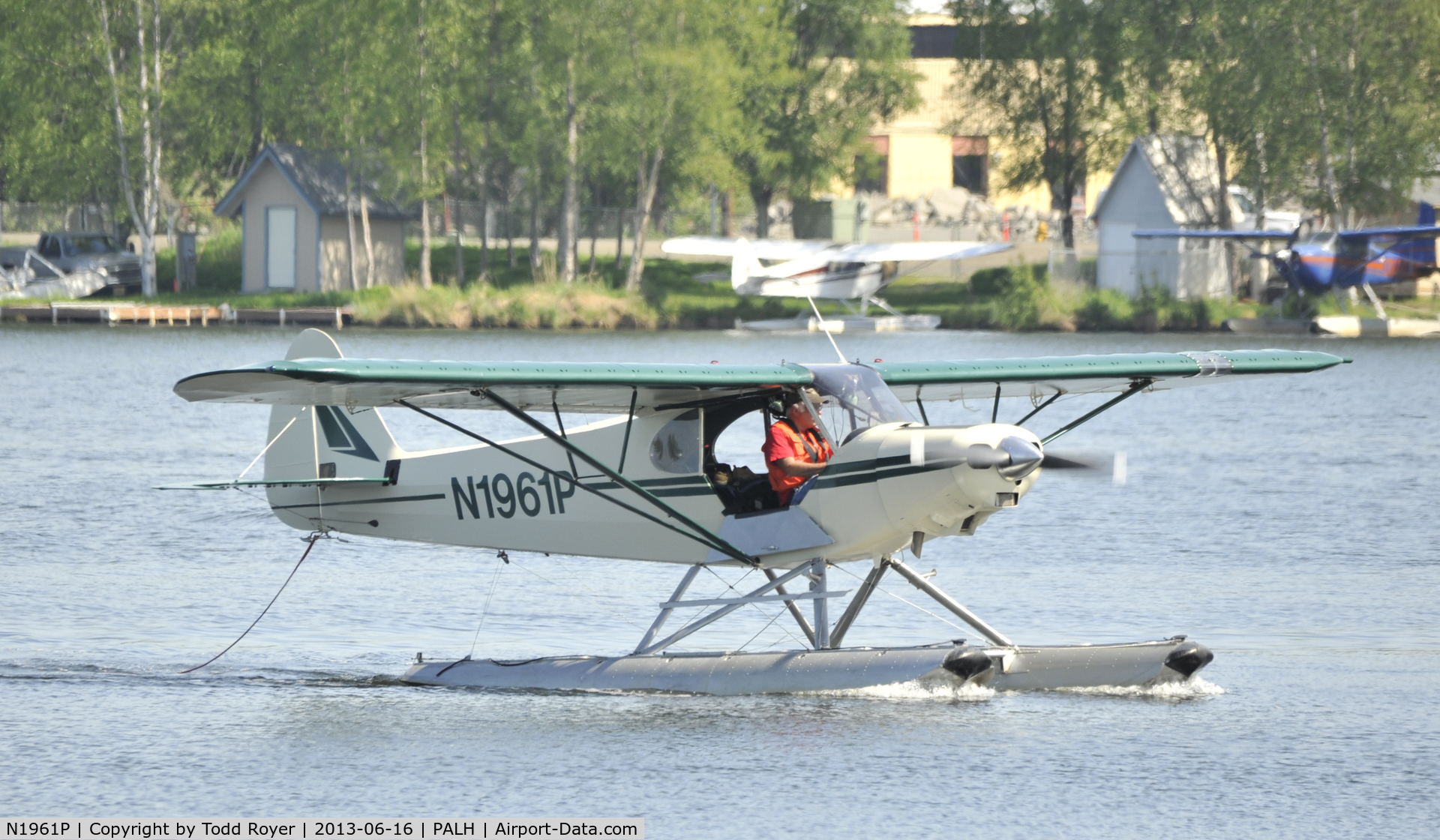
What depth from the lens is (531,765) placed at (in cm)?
957

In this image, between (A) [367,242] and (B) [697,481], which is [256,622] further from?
(A) [367,242]

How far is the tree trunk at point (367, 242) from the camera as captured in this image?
53.3m

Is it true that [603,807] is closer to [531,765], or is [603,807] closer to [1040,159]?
[531,765]

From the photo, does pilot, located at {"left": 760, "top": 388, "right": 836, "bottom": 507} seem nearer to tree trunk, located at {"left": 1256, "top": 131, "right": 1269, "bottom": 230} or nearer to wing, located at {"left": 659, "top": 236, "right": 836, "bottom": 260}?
wing, located at {"left": 659, "top": 236, "right": 836, "bottom": 260}

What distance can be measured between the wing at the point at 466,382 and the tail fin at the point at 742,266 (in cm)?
3925

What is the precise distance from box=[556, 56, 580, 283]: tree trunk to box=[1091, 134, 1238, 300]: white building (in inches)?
640

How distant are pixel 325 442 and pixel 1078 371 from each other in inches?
203

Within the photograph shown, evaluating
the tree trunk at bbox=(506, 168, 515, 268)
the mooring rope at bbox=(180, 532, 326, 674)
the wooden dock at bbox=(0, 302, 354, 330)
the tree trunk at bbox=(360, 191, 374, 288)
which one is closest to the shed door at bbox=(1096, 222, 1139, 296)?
the tree trunk at bbox=(506, 168, 515, 268)

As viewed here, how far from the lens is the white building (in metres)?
52.0

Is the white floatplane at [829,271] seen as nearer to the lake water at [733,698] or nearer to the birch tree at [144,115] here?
the birch tree at [144,115]

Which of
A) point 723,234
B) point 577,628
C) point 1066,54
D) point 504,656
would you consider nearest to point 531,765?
point 504,656

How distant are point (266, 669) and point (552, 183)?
43915mm

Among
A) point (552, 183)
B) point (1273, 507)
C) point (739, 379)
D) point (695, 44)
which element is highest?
point (695, 44)

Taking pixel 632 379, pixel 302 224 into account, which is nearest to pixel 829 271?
pixel 302 224
